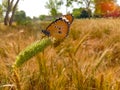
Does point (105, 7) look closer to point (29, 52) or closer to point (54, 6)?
point (54, 6)

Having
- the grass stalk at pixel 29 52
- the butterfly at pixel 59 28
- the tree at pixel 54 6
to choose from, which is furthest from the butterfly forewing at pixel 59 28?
the tree at pixel 54 6

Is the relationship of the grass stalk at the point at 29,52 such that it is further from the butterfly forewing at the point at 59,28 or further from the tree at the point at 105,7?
the tree at the point at 105,7

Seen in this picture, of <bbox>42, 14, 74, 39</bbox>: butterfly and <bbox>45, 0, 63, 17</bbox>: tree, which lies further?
<bbox>45, 0, 63, 17</bbox>: tree

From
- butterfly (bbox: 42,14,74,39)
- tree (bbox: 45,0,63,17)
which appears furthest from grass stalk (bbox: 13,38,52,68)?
tree (bbox: 45,0,63,17)

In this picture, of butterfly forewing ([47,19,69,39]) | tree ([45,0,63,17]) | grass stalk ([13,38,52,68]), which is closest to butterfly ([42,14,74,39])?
butterfly forewing ([47,19,69,39])

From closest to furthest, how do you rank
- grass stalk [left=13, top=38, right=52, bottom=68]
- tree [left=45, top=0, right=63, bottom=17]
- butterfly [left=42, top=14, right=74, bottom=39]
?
grass stalk [left=13, top=38, right=52, bottom=68] → butterfly [left=42, top=14, right=74, bottom=39] → tree [left=45, top=0, right=63, bottom=17]

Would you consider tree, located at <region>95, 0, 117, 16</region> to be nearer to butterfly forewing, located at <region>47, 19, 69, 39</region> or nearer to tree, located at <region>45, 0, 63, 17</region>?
tree, located at <region>45, 0, 63, 17</region>

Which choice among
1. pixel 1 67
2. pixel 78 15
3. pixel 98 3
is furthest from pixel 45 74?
pixel 78 15

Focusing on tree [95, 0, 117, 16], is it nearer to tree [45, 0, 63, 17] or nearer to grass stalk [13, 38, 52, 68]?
tree [45, 0, 63, 17]

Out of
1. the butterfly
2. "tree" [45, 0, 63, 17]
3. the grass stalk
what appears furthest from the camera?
"tree" [45, 0, 63, 17]

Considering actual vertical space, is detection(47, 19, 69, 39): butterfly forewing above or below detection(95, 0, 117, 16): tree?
above

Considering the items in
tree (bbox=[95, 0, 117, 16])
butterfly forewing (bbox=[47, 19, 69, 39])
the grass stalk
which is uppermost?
butterfly forewing (bbox=[47, 19, 69, 39])

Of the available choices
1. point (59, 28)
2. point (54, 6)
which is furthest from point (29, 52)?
point (54, 6)
